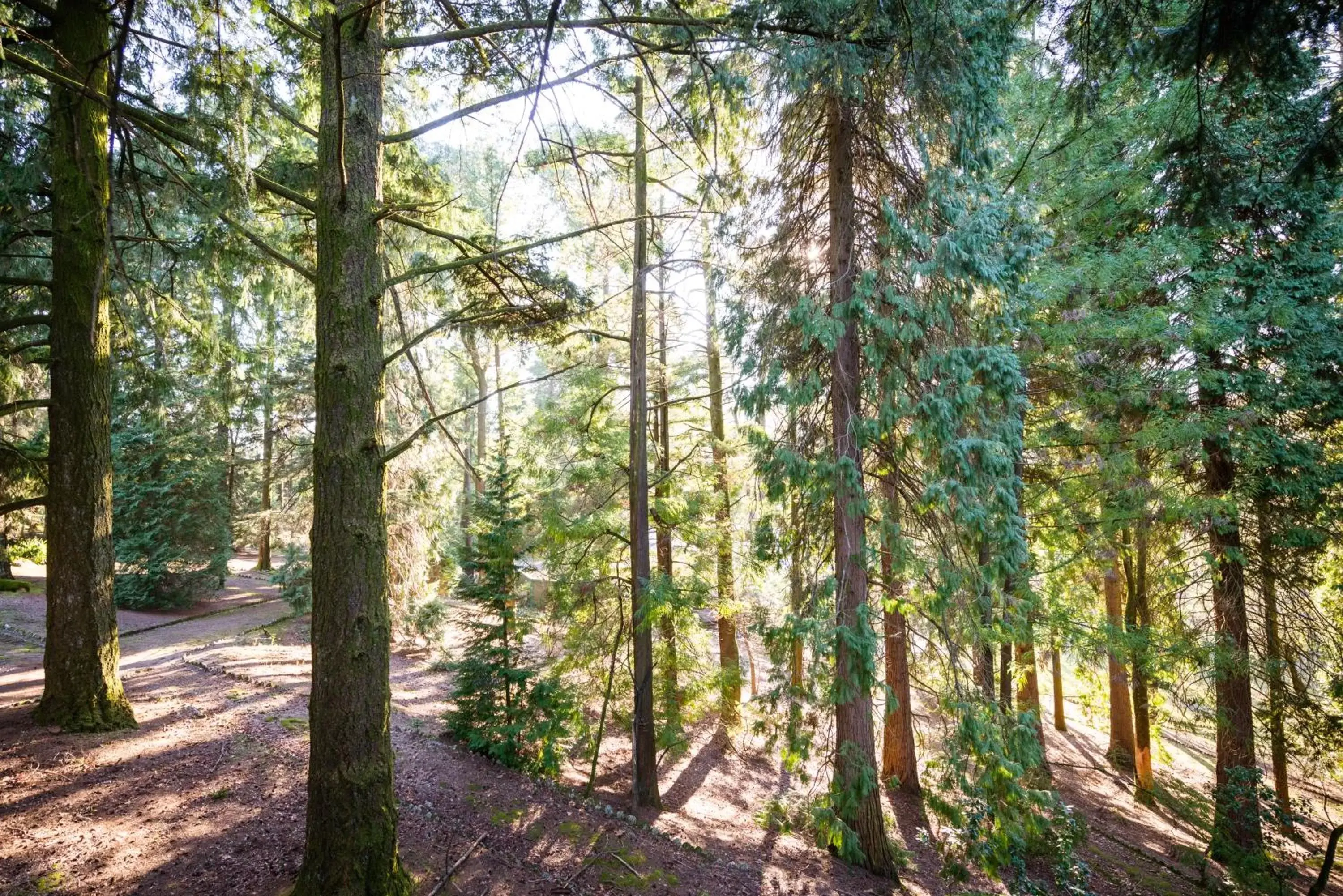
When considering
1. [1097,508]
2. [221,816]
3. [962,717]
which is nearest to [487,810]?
[221,816]

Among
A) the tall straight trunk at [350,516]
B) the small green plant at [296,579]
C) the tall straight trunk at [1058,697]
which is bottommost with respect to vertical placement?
the tall straight trunk at [1058,697]

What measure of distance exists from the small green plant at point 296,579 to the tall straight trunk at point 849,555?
11797 mm

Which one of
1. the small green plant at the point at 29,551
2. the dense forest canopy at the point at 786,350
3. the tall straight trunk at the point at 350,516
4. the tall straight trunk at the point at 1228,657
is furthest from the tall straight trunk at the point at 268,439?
the tall straight trunk at the point at 1228,657

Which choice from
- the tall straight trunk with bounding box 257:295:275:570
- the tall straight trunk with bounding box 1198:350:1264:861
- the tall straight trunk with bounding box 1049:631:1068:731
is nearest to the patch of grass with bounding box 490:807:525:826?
the tall straight trunk with bounding box 257:295:275:570

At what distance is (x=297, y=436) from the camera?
1532 cm

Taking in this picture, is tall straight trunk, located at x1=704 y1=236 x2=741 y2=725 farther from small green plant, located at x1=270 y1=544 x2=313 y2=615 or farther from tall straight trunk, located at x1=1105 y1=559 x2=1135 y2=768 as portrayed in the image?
small green plant, located at x1=270 y1=544 x2=313 y2=615

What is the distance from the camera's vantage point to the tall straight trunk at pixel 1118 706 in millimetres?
11758

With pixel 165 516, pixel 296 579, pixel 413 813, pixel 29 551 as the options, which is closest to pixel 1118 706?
pixel 413 813

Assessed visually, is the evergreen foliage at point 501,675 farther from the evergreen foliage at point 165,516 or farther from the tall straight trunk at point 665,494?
the evergreen foliage at point 165,516

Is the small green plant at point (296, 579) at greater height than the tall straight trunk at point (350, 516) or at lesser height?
lesser

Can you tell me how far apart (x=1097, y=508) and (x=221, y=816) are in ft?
42.8

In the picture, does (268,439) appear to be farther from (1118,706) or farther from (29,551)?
(1118,706)

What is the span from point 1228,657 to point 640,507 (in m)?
8.11

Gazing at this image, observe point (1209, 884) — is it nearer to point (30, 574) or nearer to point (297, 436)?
point (297, 436)
